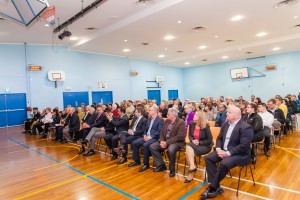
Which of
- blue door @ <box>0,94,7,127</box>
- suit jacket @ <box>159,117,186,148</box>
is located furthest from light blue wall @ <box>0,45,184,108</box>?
suit jacket @ <box>159,117,186,148</box>

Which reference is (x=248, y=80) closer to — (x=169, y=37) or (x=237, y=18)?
(x=169, y=37)

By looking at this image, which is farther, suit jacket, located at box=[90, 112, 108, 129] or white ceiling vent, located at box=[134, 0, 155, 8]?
white ceiling vent, located at box=[134, 0, 155, 8]

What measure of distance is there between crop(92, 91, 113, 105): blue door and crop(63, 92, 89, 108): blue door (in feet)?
1.75

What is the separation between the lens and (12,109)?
9953 millimetres

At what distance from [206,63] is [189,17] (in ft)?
33.8

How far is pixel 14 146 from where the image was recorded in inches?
261

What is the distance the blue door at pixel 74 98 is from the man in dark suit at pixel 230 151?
9693 mm

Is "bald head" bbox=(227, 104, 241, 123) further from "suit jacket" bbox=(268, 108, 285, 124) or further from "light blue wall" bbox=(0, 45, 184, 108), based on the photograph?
"light blue wall" bbox=(0, 45, 184, 108)

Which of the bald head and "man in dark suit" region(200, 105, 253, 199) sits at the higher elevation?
the bald head

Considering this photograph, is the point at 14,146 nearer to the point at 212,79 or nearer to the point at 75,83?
the point at 75,83

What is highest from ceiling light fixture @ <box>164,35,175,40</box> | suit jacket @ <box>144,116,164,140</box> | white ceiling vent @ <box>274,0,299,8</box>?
ceiling light fixture @ <box>164,35,175,40</box>

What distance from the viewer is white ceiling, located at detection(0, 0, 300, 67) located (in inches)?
244

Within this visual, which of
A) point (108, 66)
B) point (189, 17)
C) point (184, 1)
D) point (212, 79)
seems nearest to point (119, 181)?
point (184, 1)

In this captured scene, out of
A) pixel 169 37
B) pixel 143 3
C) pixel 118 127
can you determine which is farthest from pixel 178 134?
pixel 169 37
